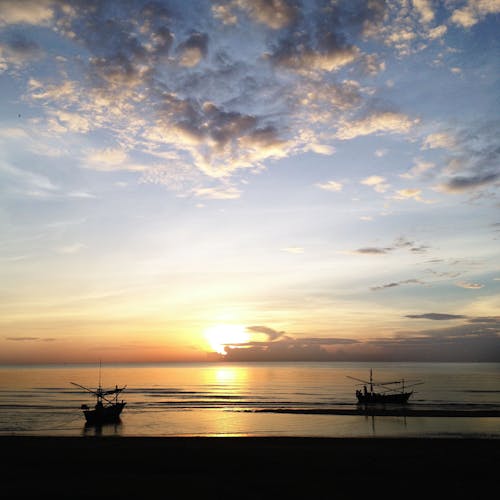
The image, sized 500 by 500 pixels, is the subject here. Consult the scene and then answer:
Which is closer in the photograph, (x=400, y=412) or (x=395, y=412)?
(x=400, y=412)

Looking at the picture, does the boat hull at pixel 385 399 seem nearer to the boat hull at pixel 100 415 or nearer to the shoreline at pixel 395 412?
the shoreline at pixel 395 412

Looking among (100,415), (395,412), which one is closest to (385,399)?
(395,412)

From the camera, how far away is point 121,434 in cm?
4500

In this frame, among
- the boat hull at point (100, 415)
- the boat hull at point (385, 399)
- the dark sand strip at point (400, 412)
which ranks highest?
the boat hull at point (100, 415)
